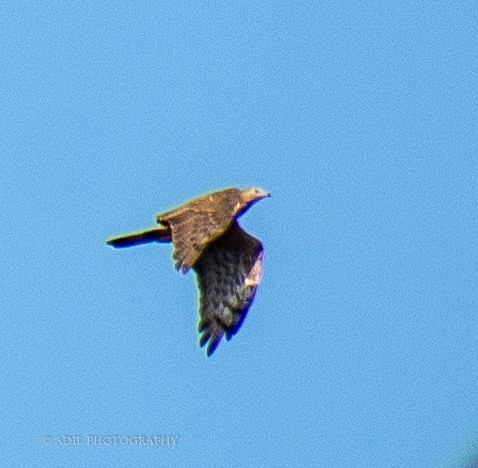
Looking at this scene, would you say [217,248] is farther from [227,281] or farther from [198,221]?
[198,221]

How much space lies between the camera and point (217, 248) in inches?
1384

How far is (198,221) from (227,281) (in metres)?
1.46

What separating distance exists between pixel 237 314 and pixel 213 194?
4.72 feet

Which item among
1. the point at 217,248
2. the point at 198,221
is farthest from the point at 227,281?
the point at 198,221

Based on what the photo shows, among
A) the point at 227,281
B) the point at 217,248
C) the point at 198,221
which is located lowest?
the point at 198,221

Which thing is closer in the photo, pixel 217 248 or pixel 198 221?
pixel 198 221

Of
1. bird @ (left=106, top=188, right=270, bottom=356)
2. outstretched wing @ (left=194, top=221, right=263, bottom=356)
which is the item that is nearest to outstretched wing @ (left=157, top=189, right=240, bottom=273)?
bird @ (left=106, top=188, right=270, bottom=356)

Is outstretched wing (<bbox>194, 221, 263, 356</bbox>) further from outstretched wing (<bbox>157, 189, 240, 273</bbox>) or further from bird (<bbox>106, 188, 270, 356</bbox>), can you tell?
outstretched wing (<bbox>157, 189, 240, 273</bbox>)

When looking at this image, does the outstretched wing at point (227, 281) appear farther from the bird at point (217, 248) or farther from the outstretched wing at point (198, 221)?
the outstretched wing at point (198, 221)

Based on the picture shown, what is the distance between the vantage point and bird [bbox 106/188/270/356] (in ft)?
110

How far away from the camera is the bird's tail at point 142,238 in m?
34.4

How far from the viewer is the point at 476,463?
40500 mm

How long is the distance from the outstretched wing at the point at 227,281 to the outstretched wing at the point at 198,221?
1.98 ft

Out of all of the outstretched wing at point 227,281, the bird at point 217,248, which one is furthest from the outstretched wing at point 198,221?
the outstretched wing at point 227,281
